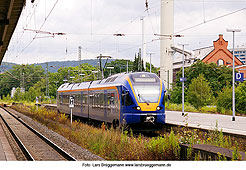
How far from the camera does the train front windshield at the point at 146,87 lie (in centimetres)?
1989

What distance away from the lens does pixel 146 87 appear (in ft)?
66.3

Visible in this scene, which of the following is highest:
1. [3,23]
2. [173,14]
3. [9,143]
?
[173,14]

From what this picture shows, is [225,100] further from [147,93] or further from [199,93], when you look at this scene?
[147,93]

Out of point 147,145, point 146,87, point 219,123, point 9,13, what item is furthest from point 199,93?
point 147,145

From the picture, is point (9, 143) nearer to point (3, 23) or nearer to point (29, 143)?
point (29, 143)

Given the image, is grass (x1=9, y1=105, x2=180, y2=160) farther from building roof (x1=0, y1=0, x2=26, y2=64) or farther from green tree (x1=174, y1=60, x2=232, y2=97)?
green tree (x1=174, y1=60, x2=232, y2=97)

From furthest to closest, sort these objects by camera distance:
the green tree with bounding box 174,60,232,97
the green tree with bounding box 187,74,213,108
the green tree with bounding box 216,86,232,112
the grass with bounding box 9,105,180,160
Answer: the green tree with bounding box 174,60,232,97 → the green tree with bounding box 187,74,213,108 → the green tree with bounding box 216,86,232,112 → the grass with bounding box 9,105,180,160

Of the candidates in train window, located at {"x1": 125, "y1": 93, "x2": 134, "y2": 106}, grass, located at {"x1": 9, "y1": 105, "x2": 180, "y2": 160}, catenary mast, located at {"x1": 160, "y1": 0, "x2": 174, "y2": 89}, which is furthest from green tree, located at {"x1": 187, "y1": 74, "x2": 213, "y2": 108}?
grass, located at {"x1": 9, "y1": 105, "x2": 180, "y2": 160}

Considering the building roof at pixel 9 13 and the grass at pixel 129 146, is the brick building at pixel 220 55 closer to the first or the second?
the building roof at pixel 9 13

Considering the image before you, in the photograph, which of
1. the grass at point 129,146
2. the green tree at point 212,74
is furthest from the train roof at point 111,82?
the green tree at point 212,74

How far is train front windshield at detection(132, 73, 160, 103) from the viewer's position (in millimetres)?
19891

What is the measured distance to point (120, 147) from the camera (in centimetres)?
1452
